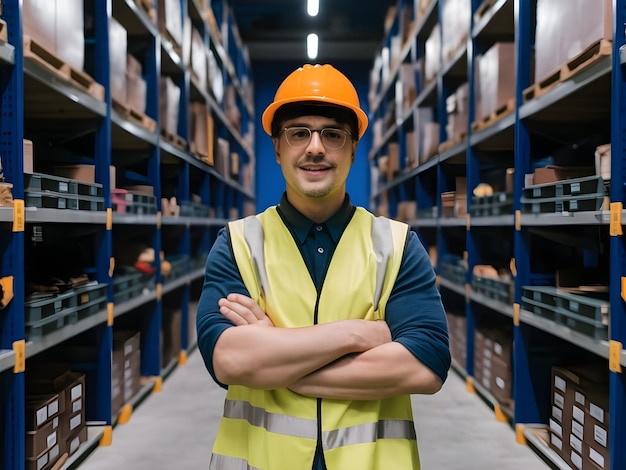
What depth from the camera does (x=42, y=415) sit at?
2945 mm

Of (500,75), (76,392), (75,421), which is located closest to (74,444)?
(75,421)

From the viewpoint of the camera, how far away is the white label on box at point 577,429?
10.2 ft

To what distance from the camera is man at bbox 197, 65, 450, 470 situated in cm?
143

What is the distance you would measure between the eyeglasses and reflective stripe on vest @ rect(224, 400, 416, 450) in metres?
0.71

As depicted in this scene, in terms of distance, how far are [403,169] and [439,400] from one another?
4.11m

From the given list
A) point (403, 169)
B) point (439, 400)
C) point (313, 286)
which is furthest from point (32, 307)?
point (403, 169)

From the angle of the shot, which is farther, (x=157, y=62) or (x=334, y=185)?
(x=157, y=62)

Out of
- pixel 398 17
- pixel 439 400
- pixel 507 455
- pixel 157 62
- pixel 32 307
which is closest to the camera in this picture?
pixel 32 307

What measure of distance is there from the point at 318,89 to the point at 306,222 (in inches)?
14.3

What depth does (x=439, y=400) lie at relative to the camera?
469 cm

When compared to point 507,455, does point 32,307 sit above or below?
above

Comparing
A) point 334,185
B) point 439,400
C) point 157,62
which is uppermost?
point 157,62

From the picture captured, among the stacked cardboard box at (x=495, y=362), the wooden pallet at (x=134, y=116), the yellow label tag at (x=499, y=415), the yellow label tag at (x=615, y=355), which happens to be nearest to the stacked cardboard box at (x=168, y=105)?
the wooden pallet at (x=134, y=116)

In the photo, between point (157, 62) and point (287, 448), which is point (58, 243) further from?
point (287, 448)
